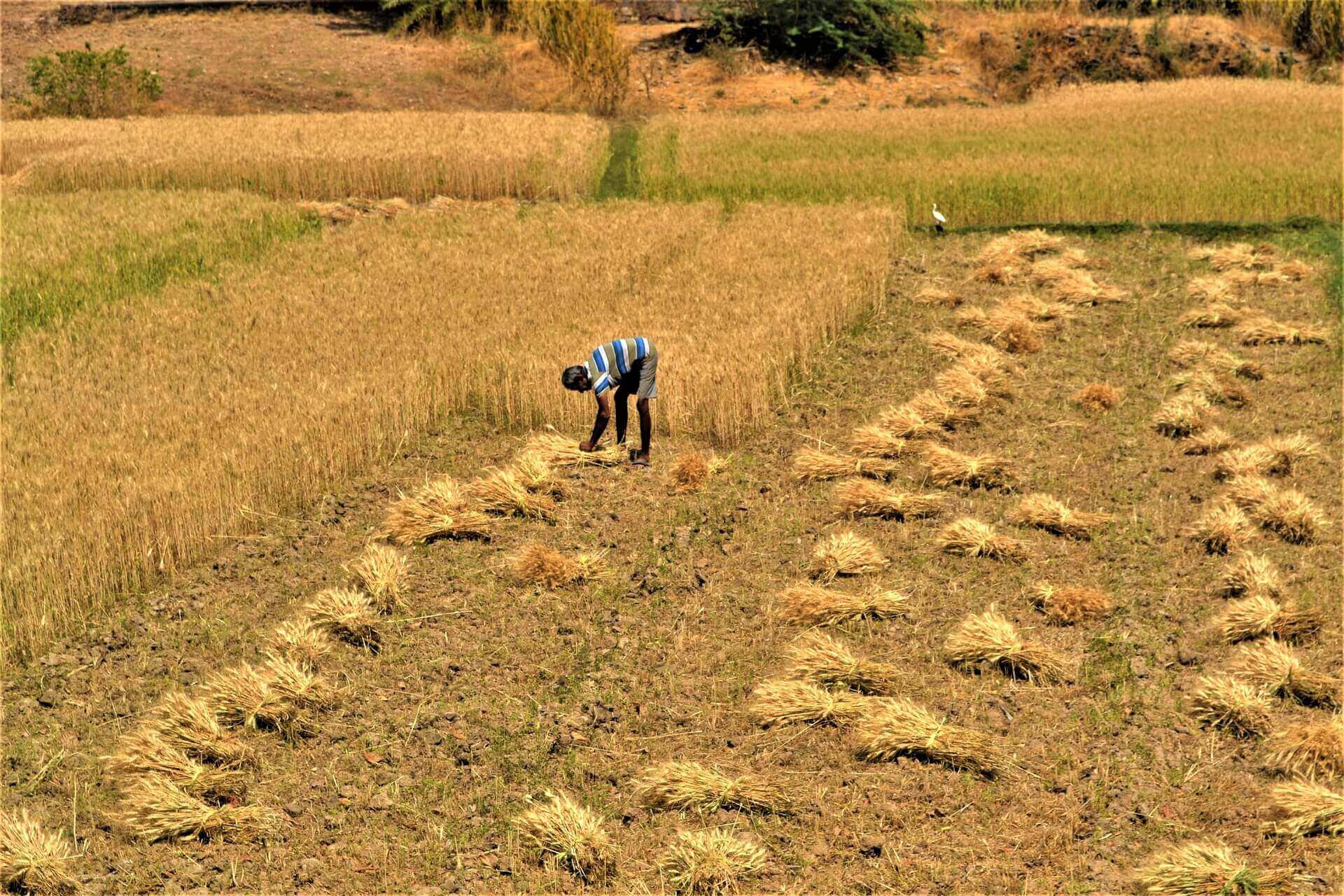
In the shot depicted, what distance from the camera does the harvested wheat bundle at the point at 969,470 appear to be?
9797 mm

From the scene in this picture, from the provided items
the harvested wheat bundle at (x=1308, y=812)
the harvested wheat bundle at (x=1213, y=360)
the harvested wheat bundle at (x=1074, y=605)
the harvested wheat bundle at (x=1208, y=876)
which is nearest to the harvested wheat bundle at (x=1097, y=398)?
the harvested wheat bundle at (x=1213, y=360)

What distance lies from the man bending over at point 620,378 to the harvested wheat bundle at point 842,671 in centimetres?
236

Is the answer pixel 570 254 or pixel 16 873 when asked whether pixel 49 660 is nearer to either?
pixel 16 873

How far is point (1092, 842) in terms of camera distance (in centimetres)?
591

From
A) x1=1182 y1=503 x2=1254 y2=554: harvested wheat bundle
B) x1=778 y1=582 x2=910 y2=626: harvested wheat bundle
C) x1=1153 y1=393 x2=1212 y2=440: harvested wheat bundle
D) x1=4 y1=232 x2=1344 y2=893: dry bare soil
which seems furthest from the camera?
x1=1153 y1=393 x2=1212 y2=440: harvested wheat bundle

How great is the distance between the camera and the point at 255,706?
21.9 feet

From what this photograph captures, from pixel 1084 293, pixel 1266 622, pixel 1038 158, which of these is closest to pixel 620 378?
pixel 1266 622

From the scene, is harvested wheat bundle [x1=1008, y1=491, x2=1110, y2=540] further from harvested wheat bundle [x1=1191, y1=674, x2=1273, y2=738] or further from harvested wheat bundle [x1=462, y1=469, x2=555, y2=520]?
harvested wheat bundle [x1=462, y1=469, x2=555, y2=520]

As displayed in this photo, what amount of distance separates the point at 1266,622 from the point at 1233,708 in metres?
1.03

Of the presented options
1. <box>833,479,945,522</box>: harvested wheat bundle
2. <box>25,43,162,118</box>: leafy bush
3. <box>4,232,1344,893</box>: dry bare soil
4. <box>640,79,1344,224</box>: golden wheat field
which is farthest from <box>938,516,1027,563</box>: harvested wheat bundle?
<box>25,43,162,118</box>: leafy bush

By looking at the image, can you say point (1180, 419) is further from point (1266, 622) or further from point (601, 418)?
point (601, 418)

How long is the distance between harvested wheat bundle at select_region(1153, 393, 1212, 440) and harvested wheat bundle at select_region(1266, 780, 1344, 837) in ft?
17.1

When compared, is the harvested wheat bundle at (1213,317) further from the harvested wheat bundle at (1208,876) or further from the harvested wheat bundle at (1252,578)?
the harvested wheat bundle at (1208,876)

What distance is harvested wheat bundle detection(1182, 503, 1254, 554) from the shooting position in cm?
880
